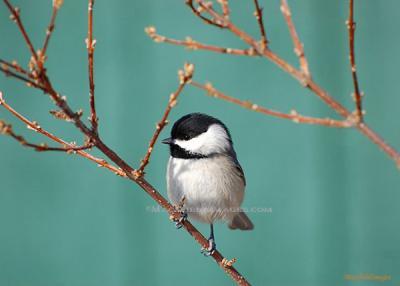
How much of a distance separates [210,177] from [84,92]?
4.18 feet

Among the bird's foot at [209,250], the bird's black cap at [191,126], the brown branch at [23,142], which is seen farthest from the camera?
the bird's black cap at [191,126]

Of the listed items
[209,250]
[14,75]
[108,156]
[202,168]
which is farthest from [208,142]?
[14,75]

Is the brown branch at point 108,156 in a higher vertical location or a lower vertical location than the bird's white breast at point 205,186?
lower

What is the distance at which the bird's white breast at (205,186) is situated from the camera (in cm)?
172

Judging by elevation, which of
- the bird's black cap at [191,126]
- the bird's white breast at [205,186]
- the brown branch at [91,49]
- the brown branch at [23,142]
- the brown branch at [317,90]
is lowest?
the brown branch at [23,142]

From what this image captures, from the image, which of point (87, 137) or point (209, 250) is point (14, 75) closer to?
point (87, 137)

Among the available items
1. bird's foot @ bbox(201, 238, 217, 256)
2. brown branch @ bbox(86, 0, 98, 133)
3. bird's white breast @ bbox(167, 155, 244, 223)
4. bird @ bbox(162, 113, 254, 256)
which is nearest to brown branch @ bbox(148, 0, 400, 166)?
brown branch @ bbox(86, 0, 98, 133)

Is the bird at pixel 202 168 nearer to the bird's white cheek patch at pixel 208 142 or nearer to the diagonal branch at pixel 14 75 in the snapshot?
the bird's white cheek patch at pixel 208 142

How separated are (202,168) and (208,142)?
0.09m

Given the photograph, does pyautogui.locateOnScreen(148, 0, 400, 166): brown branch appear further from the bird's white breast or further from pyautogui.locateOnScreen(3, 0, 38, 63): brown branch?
the bird's white breast

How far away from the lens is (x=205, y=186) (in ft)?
5.69

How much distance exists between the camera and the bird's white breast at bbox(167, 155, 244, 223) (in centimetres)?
172

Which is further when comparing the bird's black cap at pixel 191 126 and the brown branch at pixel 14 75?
the bird's black cap at pixel 191 126

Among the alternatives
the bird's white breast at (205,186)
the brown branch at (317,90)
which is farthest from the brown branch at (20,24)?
the bird's white breast at (205,186)
